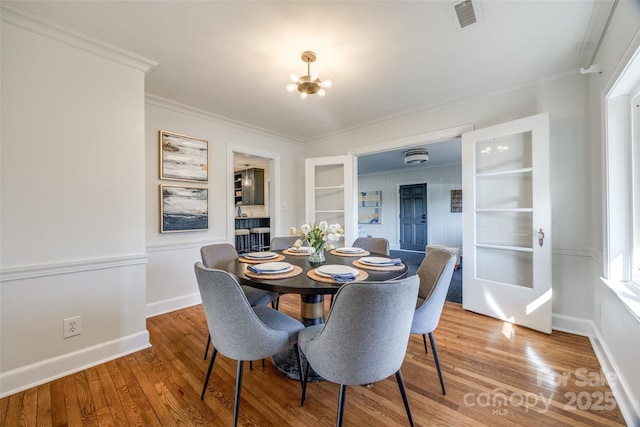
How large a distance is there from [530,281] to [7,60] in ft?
14.7

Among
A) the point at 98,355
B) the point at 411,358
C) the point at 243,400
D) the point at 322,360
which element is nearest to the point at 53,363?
the point at 98,355

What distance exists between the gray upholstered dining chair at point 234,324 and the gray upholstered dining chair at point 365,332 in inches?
11.4

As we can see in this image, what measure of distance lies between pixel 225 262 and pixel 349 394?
138 cm

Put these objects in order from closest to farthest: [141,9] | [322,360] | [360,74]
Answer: [322,360] < [141,9] < [360,74]

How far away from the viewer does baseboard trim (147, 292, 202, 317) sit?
286 cm

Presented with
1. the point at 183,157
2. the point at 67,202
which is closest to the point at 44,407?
the point at 67,202

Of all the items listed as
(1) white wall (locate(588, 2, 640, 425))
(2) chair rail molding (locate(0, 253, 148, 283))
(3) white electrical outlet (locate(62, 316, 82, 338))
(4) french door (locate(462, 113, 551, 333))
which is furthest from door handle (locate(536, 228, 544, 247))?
(3) white electrical outlet (locate(62, 316, 82, 338))

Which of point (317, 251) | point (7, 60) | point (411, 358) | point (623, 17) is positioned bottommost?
point (411, 358)

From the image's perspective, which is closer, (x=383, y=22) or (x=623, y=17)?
(x=623, y=17)

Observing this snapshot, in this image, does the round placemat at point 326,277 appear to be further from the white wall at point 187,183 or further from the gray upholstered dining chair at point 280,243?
the white wall at point 187,183

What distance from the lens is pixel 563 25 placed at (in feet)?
5.94

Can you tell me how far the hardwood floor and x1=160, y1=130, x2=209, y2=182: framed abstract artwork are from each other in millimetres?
1840

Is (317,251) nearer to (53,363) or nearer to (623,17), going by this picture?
(53,363)

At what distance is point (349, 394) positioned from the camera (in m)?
1.61
